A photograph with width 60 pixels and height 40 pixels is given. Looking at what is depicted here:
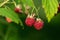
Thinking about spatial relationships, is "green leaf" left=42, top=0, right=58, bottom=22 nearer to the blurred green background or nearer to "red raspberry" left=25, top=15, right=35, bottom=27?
"red raspberry" left=25, top=15, right=35, bottom=27

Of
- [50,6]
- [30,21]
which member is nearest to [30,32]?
[30,21]

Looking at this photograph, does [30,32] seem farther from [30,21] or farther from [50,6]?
[50,6]

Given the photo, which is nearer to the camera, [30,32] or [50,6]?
[50,6]

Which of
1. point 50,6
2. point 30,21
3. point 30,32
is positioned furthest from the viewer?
point 30,32

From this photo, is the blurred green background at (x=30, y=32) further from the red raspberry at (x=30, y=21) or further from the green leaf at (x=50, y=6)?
the green leaf at (x=50, y=6)

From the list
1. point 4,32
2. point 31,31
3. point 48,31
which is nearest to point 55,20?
point 48,31

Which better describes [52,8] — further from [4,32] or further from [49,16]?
[4,32]

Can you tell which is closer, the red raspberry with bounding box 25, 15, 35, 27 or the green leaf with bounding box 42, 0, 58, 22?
the green leaf with bounding box 42, 0, 58, 22

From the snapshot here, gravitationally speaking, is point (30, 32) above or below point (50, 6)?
below

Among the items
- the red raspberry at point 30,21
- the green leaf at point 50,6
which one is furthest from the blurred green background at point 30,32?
the green leaf at point 50,6

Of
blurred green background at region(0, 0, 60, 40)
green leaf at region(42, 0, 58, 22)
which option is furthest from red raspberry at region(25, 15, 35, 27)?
blurred green background at region(0, 0, 60, 40)

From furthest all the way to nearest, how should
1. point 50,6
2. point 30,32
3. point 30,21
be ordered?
point 30,32 < point 30,21 < point 50,6
